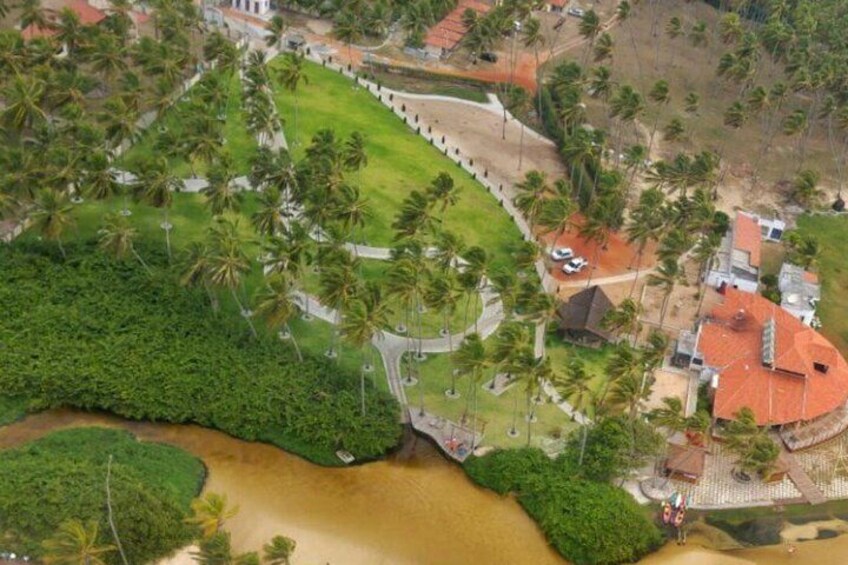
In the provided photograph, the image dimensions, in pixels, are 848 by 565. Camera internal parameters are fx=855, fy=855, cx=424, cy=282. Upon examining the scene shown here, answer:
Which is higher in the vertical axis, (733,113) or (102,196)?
(733,113)

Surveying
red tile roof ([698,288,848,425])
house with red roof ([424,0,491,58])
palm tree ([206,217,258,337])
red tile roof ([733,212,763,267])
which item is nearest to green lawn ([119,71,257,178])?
palm tree ([206,217,258,337])

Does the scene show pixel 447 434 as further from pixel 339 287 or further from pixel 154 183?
pixel 154 183

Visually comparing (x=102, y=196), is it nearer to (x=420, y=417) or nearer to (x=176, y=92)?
(x=176, y=92)

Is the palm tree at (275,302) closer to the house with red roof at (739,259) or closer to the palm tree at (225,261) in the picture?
the palm tree at (225,261)

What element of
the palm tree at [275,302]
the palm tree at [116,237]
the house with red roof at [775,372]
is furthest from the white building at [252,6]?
the house with red roof at [775,372]

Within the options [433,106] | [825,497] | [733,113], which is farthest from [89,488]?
[733,113]
